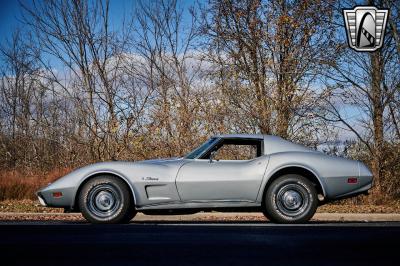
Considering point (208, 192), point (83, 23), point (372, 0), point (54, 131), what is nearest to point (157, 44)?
point (83, 23)

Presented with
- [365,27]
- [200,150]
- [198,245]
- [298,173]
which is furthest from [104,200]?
[365,27]

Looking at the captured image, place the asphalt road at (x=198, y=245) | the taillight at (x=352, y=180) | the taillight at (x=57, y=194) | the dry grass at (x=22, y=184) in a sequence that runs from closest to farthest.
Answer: the asphalt road at (x=198, y=245) < the taillight at (x=57, y=194) < the taillight at (x=352, y=180) < the dry grass at (x=22, y=184)

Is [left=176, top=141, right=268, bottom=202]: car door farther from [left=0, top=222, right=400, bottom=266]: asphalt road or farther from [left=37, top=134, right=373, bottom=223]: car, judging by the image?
[left=0, top=222, right=400, bottom=266]: asphalt road

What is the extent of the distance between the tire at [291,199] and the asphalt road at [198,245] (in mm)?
788

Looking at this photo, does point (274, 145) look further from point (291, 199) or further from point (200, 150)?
point (200, 150)

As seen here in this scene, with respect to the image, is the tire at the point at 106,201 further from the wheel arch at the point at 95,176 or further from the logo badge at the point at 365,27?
the logo badge at the point at 365,27

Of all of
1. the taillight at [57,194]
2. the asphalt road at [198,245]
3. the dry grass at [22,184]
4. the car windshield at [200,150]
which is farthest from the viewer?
the dry grass at [22,184]

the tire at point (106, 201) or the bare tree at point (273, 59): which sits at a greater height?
the bare tree at point (273, 59)

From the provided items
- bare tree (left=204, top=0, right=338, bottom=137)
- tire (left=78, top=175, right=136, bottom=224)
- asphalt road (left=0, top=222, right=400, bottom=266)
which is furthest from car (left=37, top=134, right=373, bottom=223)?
bare tree (left=204, top=0, right=338, bottom=137)

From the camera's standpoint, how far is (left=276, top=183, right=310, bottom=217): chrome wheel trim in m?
8.53

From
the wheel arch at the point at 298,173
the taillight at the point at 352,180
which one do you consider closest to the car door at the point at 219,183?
the wheel arch at the point at 298,173

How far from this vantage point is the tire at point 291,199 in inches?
335

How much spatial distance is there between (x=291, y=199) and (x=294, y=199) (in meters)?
0.04

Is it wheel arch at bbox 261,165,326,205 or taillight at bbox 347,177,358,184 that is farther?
taillight at bbox 347,177,358,184
